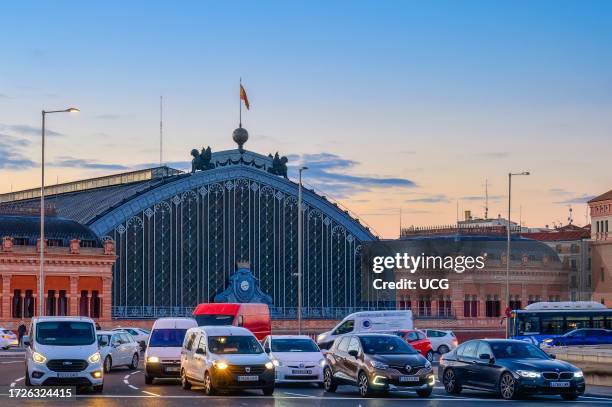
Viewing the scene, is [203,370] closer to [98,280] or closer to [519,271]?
[98,280]

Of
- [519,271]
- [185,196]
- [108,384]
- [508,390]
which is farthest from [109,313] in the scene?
[508,390]

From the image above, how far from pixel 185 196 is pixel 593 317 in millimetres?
39709

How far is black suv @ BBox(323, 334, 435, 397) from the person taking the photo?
121 feet

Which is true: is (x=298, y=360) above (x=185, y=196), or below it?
below

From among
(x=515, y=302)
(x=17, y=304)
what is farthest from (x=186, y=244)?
(x=515, y=302)

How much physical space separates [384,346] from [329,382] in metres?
2.45

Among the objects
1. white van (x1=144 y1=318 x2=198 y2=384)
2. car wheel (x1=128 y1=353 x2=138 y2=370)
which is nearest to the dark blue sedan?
white van (x1=144 y1=318 x2=198 y2=384)

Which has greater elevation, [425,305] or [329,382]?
[425,305]

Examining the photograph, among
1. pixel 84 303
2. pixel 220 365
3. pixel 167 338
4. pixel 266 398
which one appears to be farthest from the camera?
pixel 84 303

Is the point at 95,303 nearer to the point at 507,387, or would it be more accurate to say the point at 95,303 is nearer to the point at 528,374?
the point at 507,387

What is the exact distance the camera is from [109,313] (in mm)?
94500

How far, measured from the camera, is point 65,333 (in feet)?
126

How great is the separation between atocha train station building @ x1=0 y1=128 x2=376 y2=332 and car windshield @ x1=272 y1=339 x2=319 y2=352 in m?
52.4

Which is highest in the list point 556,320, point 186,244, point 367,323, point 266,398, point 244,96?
point 244,96
